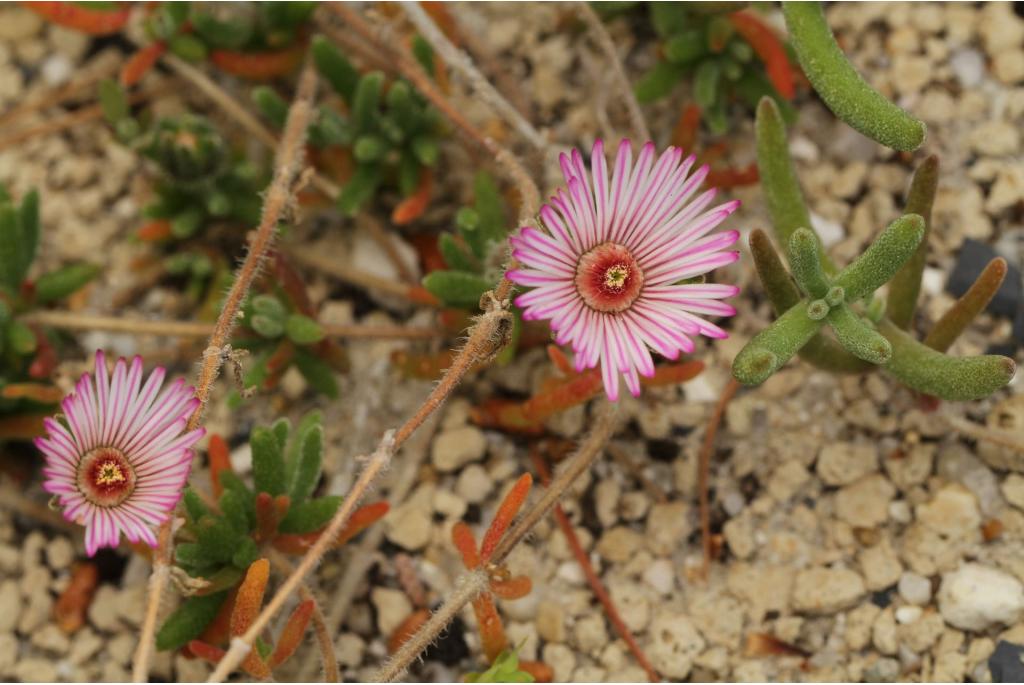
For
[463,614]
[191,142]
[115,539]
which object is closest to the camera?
[115,539]

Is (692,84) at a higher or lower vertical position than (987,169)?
higher

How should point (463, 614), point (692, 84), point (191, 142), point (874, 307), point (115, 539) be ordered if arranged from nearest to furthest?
point (115, 539)
point (874, 307)
point (463, 614)
point (191, 142)
point (692, 84)

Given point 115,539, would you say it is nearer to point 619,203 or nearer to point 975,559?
point 619,203

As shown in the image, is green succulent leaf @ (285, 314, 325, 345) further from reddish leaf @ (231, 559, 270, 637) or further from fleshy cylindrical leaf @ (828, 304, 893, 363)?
fleshy cylindrical leaf @ (828, 304, 893, 363)

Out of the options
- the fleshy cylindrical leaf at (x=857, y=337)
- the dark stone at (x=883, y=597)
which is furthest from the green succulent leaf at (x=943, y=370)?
the dark stone at (x=883, y=597)

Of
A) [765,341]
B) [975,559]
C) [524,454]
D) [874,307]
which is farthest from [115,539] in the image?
[975,559]

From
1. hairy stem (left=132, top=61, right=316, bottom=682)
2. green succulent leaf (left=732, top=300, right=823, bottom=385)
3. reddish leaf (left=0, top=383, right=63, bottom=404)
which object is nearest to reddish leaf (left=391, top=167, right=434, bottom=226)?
hairy stem (left=132, top=61, right=316, bottom=682)

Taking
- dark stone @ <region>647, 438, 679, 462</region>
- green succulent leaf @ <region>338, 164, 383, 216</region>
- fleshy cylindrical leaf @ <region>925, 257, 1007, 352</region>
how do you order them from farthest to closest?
green succulent leaf @ <region>338, 164, 383, 216</region> → dark stone @ <region>647, 438, 679, 462</region> → fleshy cylindrical leaf @ <region>925, 257, 1007, 352</region>
